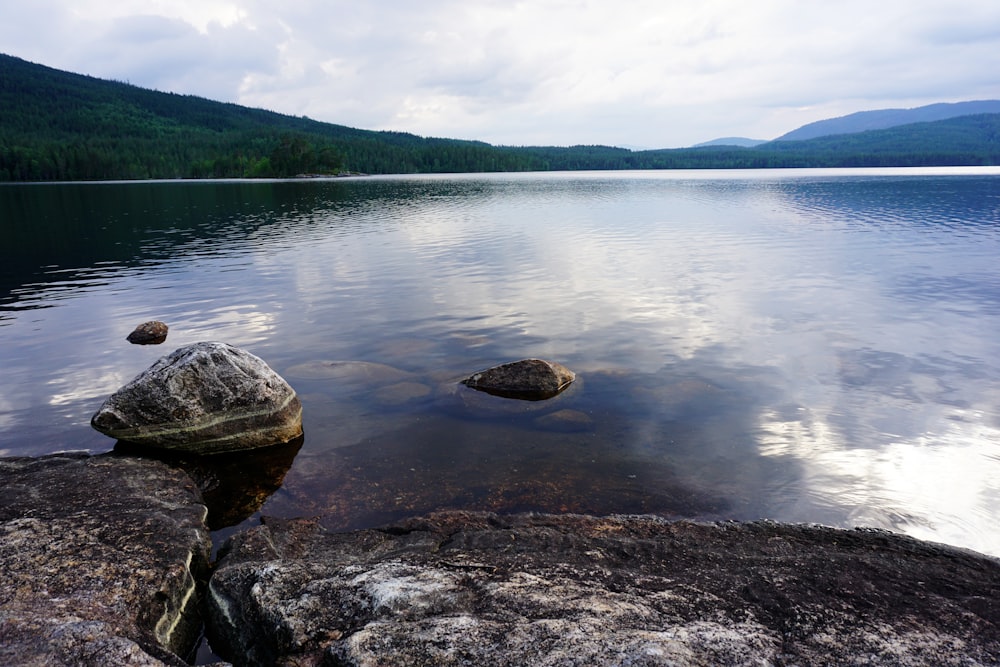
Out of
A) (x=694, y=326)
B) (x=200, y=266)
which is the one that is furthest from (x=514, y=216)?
(x=694, y=326)

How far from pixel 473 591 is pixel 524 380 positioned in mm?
10089

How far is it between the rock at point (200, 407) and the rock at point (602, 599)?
4.90 m

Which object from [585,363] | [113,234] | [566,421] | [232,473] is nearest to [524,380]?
[566,421]

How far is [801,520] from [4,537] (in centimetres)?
1295

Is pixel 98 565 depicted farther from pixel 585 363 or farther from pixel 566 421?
pixel 585 363

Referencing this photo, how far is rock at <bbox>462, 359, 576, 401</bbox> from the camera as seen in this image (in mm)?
16719

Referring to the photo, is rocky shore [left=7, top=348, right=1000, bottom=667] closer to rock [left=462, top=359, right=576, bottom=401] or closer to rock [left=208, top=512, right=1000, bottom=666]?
rock [left=208, top=512, right=1000, bottom=666]

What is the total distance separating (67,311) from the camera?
2770cm

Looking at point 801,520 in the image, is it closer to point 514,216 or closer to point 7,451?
point 7,451

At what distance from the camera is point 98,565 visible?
25.8 feet

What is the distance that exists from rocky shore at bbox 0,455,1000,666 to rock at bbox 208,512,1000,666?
3 cm

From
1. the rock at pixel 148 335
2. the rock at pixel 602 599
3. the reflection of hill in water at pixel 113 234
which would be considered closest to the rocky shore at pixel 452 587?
the rock at pixel 602 599

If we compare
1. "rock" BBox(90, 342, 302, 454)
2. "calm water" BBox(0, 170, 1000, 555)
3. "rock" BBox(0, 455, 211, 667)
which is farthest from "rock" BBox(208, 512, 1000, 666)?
"rock" BBox(90, 342, 302, 454)

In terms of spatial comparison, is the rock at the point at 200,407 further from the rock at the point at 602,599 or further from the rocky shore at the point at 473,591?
the rock at the point at 602,599
